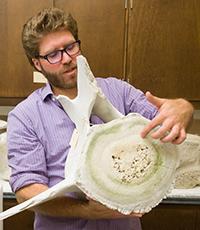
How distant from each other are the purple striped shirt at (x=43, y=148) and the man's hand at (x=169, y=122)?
26 centimetres

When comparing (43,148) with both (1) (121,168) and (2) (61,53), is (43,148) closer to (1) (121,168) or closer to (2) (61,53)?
(2) (61,53)

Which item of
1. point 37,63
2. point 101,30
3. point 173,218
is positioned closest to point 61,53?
point 37,63

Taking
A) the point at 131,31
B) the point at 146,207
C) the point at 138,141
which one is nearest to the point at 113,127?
the point at 138,141

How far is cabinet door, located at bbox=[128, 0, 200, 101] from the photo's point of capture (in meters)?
1.85

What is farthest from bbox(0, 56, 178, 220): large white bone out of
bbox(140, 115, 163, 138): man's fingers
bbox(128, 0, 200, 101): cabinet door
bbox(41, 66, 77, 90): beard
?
bbox(128, 0, 200, 101): cabinet door

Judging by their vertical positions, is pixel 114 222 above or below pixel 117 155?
below

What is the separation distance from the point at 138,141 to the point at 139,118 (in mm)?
45

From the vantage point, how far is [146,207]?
Result: 2.31 feet

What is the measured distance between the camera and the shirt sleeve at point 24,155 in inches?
40.1

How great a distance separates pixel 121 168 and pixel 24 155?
43 centimetres

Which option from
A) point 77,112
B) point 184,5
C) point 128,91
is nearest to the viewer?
point 77,112

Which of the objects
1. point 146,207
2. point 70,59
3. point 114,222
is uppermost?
point 70,59

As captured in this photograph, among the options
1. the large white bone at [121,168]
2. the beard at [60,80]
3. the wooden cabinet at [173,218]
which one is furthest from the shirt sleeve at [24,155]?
the wooden cabinet at [173,218]

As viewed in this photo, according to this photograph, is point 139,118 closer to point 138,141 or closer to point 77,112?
point 138,141
